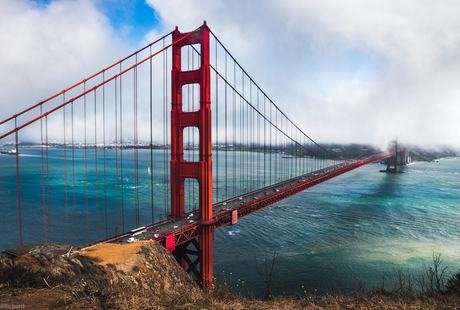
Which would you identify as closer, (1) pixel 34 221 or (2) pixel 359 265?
(2) pixel 359 265

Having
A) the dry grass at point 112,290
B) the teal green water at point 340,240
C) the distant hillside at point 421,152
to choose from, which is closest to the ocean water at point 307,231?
the teal green water at point 340,240

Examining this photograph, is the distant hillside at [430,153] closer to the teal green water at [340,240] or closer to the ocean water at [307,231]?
the ocean water at [307,231]

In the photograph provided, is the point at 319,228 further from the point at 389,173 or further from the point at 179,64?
the point at 389,173

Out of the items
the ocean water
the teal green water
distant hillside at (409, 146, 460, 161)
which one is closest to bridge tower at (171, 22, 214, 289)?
the ocean water

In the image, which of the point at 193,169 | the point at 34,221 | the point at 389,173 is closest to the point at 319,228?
the point at 193,169

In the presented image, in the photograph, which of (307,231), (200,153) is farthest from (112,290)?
(307,231)

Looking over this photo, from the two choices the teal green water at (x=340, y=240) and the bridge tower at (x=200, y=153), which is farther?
the teal green water at (x=340, y=240)

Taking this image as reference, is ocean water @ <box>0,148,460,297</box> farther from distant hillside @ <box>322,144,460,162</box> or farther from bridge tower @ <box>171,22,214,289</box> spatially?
distant hillside @ <box>322,144,460,162</box>
